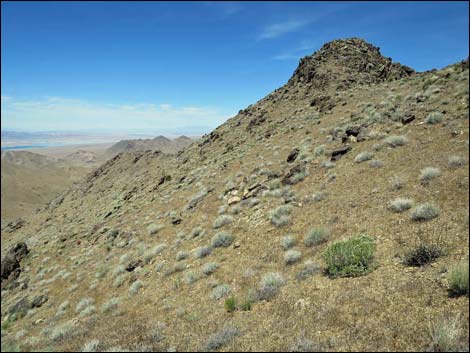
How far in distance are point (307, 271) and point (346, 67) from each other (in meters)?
38.5

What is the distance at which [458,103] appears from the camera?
14.3 meters

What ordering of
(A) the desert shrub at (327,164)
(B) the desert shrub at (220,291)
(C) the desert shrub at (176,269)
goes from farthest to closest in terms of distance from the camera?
1. (A) the desert shrub at (327,164)
2. (C) the desert shrub at (176,269)
3. (B) the desert shrub at (220,291)

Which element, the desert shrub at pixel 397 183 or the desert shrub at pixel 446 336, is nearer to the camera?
the desert shrub at pixel 446 336

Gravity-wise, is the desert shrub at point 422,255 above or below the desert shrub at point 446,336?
above

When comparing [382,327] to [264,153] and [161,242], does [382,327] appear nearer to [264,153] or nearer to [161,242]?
[161,242]

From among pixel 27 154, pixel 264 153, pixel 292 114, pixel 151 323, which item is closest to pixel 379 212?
pixel 151 323

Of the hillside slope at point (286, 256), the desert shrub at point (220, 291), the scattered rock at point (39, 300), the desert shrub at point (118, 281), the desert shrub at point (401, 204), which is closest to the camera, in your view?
the hillside slope at point (286, 256)

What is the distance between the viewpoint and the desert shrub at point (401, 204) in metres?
8.92

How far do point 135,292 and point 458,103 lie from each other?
57.1ft

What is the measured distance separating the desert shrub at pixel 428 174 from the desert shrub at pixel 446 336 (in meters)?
6.07

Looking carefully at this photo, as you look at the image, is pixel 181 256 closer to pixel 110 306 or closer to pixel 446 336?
pixel 110 306

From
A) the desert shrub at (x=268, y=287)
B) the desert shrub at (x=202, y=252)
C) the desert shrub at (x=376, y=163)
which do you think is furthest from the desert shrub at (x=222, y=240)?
the desert shrub at (x=376, y=163)

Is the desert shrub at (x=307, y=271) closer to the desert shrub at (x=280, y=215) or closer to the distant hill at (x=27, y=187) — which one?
the desert shrub at (x=280, y=215)

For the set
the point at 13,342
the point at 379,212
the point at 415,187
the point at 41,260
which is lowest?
the point at 41,260
